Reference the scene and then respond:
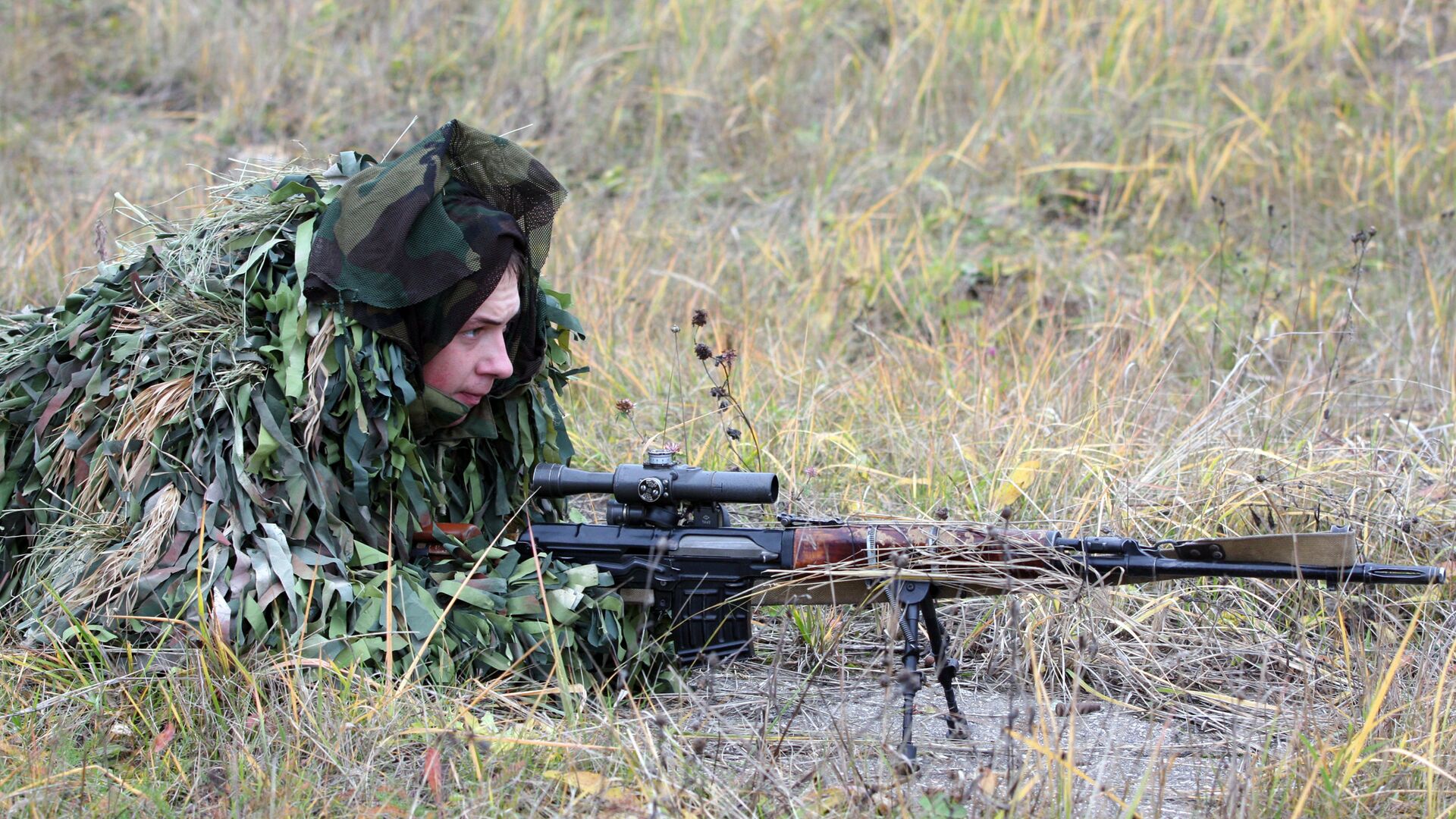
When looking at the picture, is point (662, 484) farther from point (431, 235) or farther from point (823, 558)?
point (431, 235)

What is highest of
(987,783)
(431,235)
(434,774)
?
(431,235)

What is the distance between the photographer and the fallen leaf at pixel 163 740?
2.72m

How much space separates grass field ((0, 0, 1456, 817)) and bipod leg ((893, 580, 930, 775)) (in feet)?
0.31

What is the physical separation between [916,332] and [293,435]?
3158 millimetres

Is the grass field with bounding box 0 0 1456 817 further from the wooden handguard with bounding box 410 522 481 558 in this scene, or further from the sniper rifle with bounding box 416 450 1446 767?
the wooden handguard with bounding box 410 522 481 558

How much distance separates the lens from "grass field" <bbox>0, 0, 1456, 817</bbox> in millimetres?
2709

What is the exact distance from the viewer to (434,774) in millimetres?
2574

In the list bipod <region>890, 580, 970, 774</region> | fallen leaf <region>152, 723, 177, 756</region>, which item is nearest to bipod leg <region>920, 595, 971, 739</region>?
bipod <region>890, 580, 970, 774</region>

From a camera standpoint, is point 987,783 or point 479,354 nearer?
point 987,783

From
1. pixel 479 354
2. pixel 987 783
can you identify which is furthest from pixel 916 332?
pixel 987 783

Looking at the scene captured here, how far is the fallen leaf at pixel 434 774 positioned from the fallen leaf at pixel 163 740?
1.97 feet

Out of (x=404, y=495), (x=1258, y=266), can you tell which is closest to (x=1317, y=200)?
(x=1258, y=266)

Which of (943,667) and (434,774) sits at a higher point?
A: (943,667)

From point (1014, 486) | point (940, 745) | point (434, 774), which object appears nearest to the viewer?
point (434, 774)
